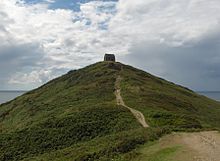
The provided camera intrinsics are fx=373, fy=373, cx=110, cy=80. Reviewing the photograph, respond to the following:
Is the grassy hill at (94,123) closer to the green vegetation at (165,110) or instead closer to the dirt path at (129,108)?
the green vegetation at (165,110)

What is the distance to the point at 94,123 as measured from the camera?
59.1m

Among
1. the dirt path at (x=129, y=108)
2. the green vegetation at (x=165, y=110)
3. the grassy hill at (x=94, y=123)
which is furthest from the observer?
the dirt path at (x=129, y=108)

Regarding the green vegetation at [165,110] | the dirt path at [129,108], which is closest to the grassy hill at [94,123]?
the green vegetation at [165,110]

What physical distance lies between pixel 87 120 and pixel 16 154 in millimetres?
13543

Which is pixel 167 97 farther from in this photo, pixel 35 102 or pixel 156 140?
pixel 156 140

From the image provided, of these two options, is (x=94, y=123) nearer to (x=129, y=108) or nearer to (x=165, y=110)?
(x=129, y=108)

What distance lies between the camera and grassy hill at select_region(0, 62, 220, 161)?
140 ft

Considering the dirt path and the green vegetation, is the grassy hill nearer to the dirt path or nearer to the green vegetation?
the green vegetation

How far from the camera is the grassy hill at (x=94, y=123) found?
42.8 m

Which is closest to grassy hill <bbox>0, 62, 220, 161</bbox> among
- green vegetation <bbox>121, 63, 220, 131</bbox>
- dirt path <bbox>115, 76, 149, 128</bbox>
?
green vegetation <bbox>121, 63, 220, 131</bbox>

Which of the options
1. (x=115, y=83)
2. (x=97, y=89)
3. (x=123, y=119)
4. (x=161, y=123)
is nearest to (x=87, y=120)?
(x=123, y=119)

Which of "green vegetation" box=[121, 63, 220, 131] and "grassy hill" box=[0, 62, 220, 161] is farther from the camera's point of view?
"green vegetation" box=[121, 63, 220, 131]

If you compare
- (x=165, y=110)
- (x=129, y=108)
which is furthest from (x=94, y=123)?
(x=165, y=110)

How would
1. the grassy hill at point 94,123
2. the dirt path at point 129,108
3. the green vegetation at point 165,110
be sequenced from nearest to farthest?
the grassy hill at point 94,123 → the green vegetation at point 165,110 → the dirt path at point 129,108
